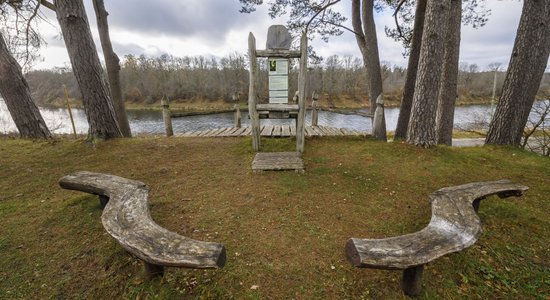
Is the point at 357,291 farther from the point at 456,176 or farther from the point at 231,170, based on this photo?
the point at 456,176

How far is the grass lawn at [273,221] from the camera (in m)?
1.81

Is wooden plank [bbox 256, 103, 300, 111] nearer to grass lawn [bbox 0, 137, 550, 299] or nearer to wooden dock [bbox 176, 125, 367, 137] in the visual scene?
grass lawn [bbox 0, 137, 550, 299]

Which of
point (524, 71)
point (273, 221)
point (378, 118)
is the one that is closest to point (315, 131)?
point (378, 118)

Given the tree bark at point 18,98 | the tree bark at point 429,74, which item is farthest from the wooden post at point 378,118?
the tree bark at point 18,98

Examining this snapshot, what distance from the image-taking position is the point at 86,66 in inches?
186

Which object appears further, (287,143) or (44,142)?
(44,142)

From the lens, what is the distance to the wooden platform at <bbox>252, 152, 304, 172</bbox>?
3.82m

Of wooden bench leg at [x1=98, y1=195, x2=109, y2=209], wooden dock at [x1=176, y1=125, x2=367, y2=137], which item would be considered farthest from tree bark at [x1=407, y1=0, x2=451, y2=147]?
wooden bench leg at [x1=98, y1=195, x2=109, y2=209]

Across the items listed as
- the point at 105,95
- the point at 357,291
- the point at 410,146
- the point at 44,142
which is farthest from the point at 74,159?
the point at 410,146

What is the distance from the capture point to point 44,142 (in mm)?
5516

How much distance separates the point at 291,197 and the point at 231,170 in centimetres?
129

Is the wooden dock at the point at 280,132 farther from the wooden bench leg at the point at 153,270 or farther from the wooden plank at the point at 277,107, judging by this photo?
the wooden bench leg at the point at 153,270

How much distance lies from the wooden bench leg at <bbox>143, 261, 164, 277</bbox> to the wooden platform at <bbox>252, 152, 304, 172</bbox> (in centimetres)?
215

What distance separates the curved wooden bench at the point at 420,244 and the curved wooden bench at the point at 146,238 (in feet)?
2.91
